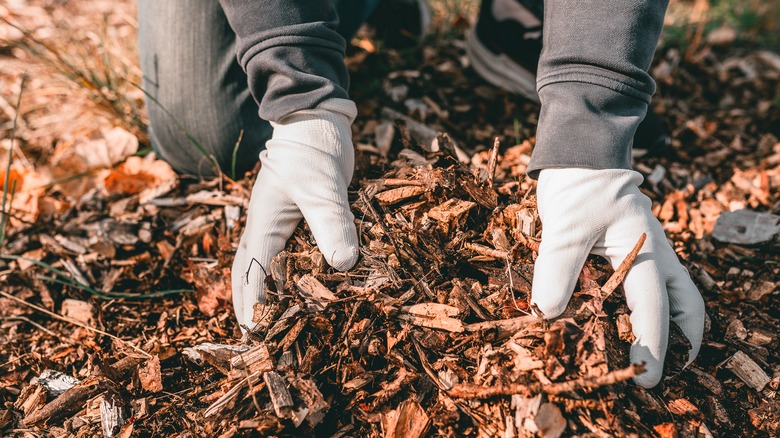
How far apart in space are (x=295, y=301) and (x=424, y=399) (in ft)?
1.53

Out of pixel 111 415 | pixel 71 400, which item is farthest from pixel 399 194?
pixel 71 400

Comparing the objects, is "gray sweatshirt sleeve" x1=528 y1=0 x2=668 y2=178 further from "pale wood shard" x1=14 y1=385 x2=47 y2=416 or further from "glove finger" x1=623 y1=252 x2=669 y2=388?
"pale wood shard" x1=14 y1=385 x2=47 y2=416

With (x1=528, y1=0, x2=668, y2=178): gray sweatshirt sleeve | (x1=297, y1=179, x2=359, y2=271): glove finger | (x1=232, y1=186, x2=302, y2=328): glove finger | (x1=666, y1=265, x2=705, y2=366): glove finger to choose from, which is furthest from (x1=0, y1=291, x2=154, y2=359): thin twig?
(x1=666, y1=265, x2=705, y2=366): glove finger

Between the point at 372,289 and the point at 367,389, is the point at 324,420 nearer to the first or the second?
the point at 367,389

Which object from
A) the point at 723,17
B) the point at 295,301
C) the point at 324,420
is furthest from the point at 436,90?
the point at 723,17

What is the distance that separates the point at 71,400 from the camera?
160cm

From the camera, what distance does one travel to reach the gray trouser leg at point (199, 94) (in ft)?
7.80

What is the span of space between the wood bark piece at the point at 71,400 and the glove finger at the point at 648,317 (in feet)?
5.04

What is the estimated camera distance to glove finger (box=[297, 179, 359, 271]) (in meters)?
1.59

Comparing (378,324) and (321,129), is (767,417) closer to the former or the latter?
(378,324)

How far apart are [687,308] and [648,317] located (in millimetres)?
191

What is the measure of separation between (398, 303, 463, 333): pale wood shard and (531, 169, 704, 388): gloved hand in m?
→ 0.23

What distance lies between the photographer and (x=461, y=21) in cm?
338

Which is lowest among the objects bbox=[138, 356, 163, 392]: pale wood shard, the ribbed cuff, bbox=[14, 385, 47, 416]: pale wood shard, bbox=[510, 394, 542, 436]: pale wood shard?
bbox=[14, 385, 47, 416]: pale wood shard
